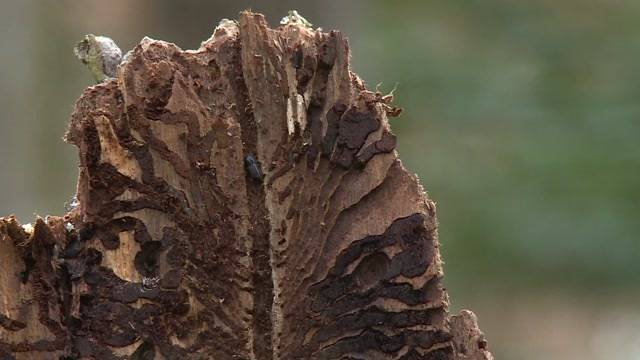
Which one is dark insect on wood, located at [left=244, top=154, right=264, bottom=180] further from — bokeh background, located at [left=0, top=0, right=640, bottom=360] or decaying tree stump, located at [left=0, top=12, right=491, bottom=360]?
bokeh background, located at [left=0, top=0, right=640, bottom=360]

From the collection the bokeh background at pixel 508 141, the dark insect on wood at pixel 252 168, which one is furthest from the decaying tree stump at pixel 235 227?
the bokeh background at pixel 508 141

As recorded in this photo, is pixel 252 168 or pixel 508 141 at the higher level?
pixel 508 141

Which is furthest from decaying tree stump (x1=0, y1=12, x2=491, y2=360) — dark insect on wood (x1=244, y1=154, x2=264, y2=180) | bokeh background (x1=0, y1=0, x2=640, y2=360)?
bokeh background (x1=0, y1=0, x2=640, y2=360)

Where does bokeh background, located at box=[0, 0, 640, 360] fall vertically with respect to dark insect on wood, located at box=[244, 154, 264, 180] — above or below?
above

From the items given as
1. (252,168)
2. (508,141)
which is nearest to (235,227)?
(252,168)

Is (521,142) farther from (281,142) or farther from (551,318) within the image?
(281,142)

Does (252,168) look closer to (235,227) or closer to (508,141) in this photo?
(235,227)
